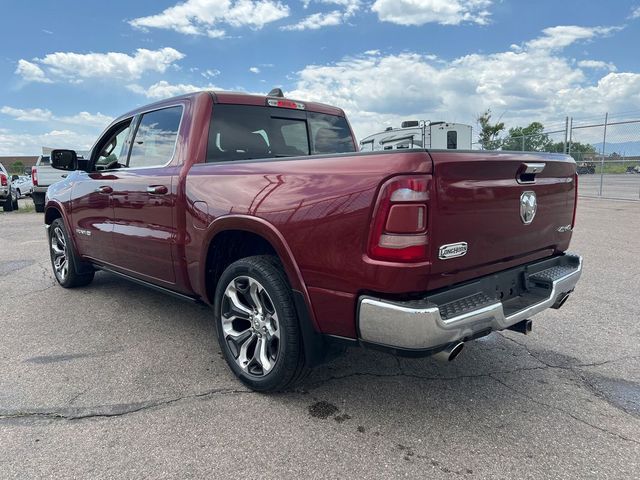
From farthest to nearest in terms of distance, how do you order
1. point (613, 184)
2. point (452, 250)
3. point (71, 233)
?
point (613, 184)
point (71, 233)
point (452, 250)

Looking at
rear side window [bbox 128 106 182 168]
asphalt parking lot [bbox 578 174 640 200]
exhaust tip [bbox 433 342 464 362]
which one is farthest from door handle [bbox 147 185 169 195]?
asphalt parking lot [bbox 578 174 640 200]

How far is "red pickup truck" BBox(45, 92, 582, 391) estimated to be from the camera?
7.41 feet

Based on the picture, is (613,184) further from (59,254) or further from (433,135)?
(59,254)

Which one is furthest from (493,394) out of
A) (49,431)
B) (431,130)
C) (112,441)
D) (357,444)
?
(431,130)

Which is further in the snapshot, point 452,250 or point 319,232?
point 319,232

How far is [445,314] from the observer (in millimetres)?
2311

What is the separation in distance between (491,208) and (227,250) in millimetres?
1754

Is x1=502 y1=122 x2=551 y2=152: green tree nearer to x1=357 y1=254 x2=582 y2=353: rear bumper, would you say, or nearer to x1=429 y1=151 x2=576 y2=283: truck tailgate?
x1=429 y1=151 x2=576 y2=283: truck tailgate

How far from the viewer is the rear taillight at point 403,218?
2205 mm

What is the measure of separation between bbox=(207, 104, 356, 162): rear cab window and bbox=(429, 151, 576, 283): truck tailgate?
1.85 meters

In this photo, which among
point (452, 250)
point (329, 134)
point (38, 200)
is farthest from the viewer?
point (38, 200)

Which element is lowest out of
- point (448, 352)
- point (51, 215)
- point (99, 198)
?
point (448, 352)

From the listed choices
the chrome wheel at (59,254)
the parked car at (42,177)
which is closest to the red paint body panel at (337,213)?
the chrome wheel at (59,254)

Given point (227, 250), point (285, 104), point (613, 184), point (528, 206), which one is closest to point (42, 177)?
point (285, 104)
